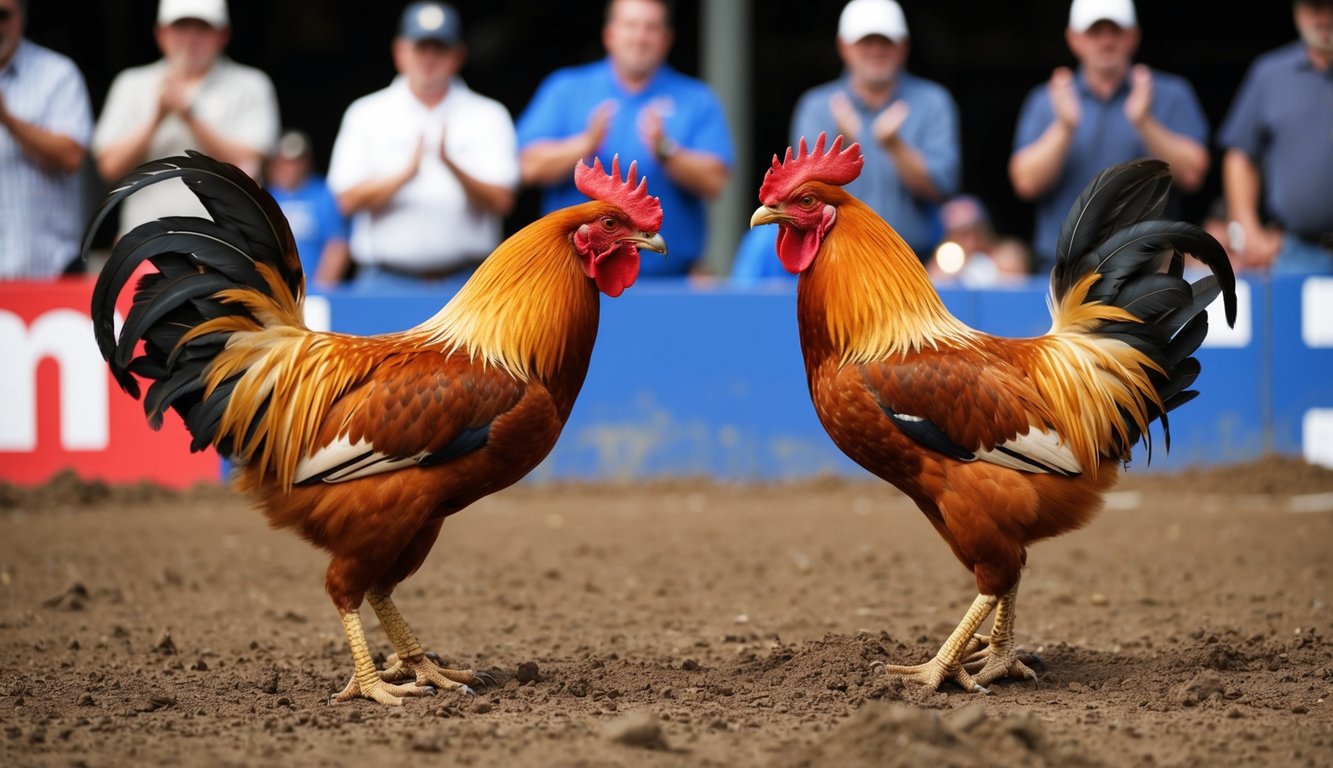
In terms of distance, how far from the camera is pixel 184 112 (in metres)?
9.70

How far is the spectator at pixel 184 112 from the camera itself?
32.1 ft

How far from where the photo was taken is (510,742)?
438 cm

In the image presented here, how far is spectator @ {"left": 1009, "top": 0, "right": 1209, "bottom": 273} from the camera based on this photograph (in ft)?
31.9

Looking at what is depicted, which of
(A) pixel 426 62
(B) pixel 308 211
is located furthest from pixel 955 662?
(B) pixel 308 211

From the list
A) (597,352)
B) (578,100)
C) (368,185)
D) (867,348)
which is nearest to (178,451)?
(368,185)

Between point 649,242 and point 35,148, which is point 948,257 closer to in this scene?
point 649,242

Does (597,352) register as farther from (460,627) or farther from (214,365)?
(214,365)

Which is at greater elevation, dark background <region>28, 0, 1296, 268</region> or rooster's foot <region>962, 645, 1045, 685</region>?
dark background <region>28, 0, 1296, 268</region>

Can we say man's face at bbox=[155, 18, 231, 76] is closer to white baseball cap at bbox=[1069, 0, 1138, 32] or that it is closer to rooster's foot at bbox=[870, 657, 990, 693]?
white baseball cap at bbox=[1069, 0, 1138, 32]

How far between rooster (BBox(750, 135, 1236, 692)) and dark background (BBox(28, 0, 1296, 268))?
12681 mm

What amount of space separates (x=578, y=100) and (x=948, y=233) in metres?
4.60

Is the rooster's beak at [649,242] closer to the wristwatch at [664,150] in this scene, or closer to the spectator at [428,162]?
the wristwatch at [664,150]

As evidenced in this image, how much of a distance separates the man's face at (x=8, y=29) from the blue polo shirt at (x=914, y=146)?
5049mm

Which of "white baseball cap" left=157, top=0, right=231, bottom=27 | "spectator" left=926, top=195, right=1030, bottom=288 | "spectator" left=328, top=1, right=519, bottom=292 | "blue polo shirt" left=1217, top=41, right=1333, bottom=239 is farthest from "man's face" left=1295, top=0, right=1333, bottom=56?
"white baseball cap" left=157, top=0, right=231, bottom=27
